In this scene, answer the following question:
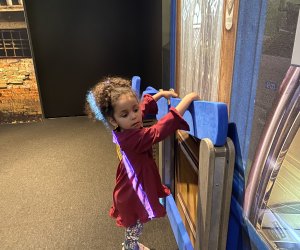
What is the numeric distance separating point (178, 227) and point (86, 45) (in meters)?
3.04

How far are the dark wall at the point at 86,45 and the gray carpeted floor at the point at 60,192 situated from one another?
2.43 ft

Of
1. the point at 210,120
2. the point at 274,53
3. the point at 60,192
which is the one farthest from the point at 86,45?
the point at 274,53

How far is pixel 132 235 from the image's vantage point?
52.6 inches

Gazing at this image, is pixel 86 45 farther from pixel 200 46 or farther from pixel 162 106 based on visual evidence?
pixel 200 46

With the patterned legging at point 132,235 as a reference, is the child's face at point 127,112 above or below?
above

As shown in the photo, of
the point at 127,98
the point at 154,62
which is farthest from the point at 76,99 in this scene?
the point at 127,98

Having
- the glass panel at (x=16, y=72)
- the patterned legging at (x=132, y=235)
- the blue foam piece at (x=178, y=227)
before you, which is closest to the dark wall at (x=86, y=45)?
the glass panel at (x=16, y=72)

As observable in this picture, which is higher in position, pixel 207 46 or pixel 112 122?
pixel 207 46

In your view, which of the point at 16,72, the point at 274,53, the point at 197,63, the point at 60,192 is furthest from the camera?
the point at 16,72

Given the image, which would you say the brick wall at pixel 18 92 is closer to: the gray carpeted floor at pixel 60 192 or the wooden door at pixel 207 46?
the gray carpeted floor at pixel 60 192

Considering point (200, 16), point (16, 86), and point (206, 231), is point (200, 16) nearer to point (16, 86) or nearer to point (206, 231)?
point (206, 231)

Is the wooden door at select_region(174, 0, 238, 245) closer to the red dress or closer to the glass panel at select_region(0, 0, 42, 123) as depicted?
the red dress

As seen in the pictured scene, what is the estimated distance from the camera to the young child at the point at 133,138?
1015mm

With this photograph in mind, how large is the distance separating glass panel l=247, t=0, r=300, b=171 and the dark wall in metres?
3.20
